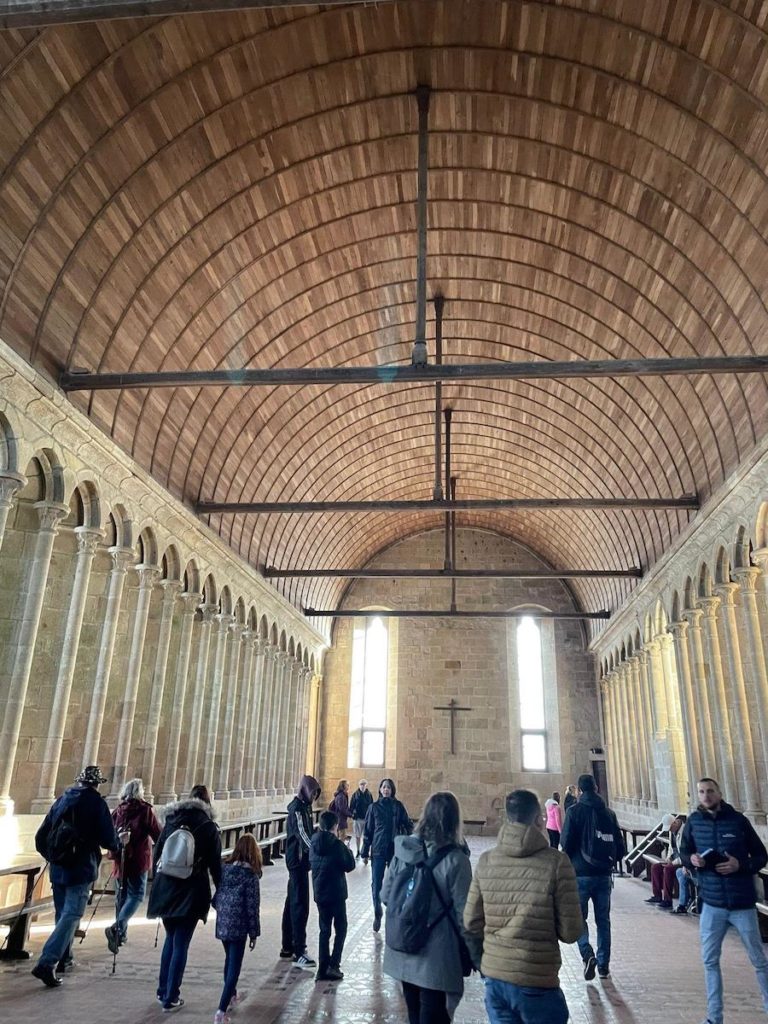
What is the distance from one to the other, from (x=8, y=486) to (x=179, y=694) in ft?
26.6

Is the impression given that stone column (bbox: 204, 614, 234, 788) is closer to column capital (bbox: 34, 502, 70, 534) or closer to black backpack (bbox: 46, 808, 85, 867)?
column capital (bbox: 34, 502, 70, 534)

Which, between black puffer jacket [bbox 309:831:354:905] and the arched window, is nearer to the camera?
black puffer jacket [bbox 309:831:354:905]

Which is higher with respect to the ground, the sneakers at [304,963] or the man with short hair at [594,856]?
the man with short hair at [594,856]

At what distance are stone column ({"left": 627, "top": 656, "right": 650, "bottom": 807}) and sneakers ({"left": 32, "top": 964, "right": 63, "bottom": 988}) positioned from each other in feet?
65.2

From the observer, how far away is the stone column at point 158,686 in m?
15.5

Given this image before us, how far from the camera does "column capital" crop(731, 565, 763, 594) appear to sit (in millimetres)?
14141

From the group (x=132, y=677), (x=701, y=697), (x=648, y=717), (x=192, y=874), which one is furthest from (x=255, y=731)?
(x=192, y=874)

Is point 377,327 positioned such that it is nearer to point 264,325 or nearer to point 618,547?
point 264,325

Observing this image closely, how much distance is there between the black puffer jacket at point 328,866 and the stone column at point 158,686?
8.65m

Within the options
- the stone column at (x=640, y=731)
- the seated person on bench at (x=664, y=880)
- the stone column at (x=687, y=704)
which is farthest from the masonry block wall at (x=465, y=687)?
the seated person on bench at (x=664, y=880)

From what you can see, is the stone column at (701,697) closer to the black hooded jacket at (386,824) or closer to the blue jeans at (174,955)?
the black hooded jacket at (386,824)

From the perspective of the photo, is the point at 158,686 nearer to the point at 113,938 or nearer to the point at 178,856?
the point at 113,938

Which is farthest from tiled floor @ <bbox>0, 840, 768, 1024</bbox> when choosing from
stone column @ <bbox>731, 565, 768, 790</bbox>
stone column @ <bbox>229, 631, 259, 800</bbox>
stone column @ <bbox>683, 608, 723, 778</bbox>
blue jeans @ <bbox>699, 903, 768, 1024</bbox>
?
stone column @ <bbox>229, 631, 259, 800</bbox>

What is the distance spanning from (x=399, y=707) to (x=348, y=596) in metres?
5.14
